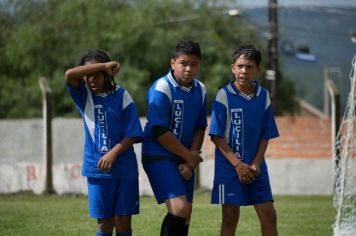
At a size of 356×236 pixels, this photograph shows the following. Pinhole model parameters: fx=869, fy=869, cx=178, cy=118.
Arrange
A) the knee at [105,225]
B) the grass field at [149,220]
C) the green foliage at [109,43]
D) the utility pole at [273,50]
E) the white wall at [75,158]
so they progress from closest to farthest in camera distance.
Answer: the knee at [105,225] < the grass field at [149,220] < the white wall at [75,158] < the utility pole at [273,50] < the green foliage at [109,43]

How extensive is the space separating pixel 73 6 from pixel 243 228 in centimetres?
2599

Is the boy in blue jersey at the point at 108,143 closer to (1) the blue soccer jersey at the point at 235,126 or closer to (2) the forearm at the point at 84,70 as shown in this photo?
(2) the forearm at the point at 84,70

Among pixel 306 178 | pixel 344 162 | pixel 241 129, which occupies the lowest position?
pixel 306 178

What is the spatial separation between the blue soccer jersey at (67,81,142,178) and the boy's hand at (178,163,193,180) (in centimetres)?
39

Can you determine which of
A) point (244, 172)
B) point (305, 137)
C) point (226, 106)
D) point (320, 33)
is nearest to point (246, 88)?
point (226, 106)

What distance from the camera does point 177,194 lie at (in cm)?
675

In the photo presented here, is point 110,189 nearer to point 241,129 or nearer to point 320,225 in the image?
point 241,129

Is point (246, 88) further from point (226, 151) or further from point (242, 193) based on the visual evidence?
point (242, 193)

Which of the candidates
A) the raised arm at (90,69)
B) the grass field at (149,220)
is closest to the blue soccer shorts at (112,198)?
the raised arm at (90,69)

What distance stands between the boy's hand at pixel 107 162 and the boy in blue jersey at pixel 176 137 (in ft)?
0.97

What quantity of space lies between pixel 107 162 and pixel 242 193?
1.12m

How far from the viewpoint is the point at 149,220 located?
10.3m

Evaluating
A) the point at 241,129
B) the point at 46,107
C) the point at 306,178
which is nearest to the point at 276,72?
the point at 306,178

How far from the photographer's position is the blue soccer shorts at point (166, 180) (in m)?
6.77
